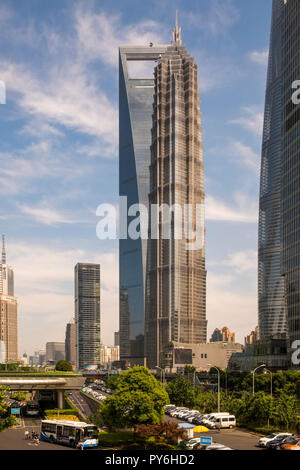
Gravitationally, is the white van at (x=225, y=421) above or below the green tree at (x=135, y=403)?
below

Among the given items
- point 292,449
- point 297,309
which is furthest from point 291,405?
point 297,309

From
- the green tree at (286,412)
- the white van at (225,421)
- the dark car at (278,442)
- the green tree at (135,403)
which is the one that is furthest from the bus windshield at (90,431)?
the green tree at (286,412)

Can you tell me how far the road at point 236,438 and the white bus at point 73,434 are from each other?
1481 centimetres

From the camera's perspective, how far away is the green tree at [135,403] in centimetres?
7344

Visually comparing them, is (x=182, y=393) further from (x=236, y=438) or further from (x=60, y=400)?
(x=236, y=438)

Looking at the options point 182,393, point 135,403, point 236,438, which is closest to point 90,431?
point 135,403

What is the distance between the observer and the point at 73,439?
236 feet

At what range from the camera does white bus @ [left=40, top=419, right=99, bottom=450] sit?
70.0 metres

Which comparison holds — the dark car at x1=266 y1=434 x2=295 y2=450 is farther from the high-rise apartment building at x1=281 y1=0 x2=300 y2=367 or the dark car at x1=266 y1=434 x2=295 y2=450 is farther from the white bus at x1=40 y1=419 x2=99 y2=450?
the high-rise apartment building at x1=281 y1=0 x2=300 y2=367

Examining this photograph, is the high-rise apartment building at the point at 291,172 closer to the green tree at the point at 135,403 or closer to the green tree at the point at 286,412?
the green tree at the point at 286,412

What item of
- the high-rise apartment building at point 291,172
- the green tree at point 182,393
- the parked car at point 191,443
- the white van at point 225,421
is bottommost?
the green tree at point 182,393

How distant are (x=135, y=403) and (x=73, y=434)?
8107 mm

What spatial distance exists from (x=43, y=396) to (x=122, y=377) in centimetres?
6583
